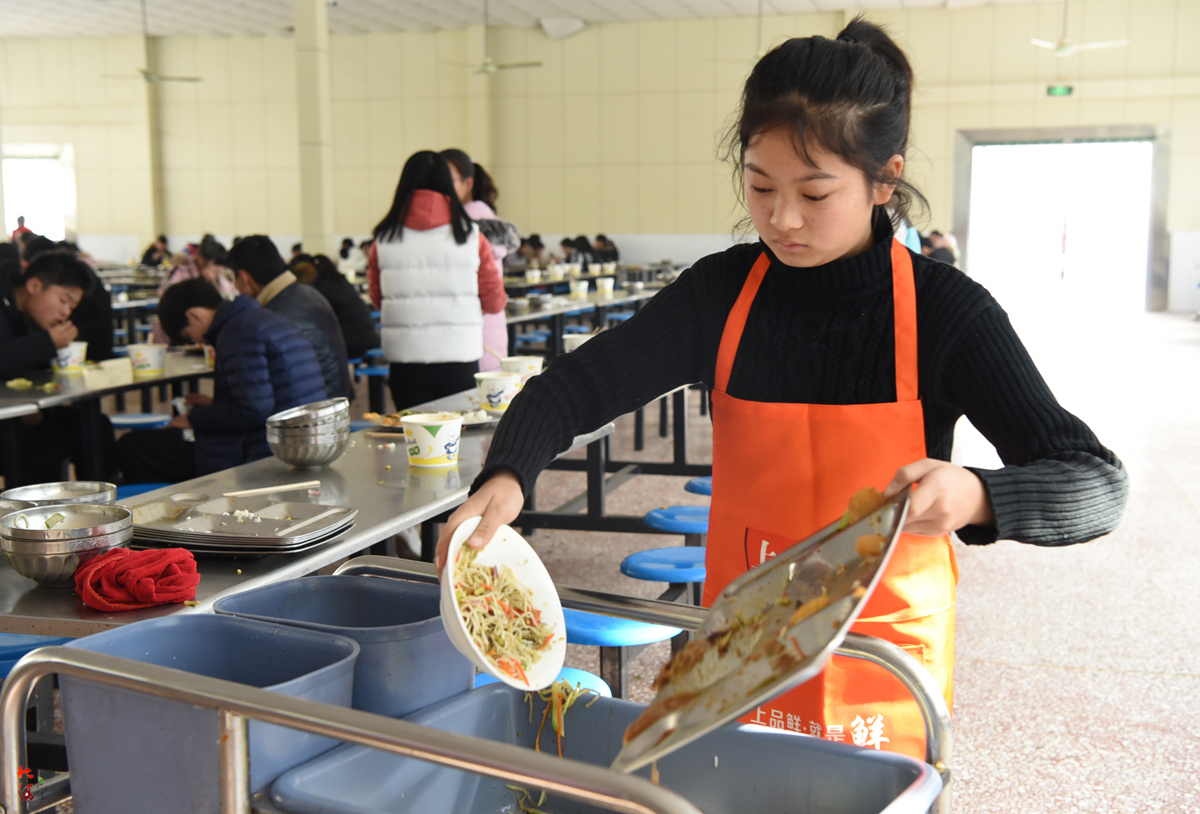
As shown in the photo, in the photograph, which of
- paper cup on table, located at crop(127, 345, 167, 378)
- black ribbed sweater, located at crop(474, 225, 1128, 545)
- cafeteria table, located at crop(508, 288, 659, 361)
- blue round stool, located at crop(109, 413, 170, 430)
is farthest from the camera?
cafeteria table, located at crop(508, 288, 659, 361)

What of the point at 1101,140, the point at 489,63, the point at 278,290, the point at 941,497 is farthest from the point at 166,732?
the point at 1101,140

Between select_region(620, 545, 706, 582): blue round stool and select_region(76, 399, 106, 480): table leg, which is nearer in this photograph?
select_region(620, 545, 706, 582): blue round stool

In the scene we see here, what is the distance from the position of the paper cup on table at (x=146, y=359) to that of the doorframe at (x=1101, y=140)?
11.8 metres

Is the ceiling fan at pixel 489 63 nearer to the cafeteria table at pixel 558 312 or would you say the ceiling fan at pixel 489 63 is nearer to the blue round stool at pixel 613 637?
the cafeteria table at pixel 558 312

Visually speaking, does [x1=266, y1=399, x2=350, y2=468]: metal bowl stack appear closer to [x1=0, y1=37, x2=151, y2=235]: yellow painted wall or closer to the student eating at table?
the student eating at table

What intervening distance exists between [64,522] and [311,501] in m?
0.46

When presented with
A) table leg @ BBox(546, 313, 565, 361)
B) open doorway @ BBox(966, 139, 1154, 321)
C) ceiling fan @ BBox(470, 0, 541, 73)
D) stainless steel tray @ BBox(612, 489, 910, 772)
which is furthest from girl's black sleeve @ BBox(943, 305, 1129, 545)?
open doorway @ BBox(966, 139, 1154, 321)

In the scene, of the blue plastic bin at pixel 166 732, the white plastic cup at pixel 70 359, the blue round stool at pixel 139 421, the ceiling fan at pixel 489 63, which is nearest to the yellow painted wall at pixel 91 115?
the ceiling fan at pixel 489 63

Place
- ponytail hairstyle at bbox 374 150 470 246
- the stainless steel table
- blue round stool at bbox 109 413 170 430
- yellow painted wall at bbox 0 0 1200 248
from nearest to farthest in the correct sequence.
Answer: the stainless steel table
ponytail hairstyle at bbox 374 150 470 246
blue round stool at bbox 109 413 170 430
yellow painted wall at bbox 0 0 1200 248

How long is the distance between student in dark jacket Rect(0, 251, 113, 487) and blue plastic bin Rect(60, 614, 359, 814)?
3.10 m

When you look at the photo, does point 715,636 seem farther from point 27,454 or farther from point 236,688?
point 27,454

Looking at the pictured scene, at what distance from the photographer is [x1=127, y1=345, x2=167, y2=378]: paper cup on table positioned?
3.79m

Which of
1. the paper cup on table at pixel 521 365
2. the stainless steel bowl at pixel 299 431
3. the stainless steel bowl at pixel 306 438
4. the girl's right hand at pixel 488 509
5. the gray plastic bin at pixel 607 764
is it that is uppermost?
the girl's right hand at pixel 488 509

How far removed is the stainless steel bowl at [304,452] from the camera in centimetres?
213
